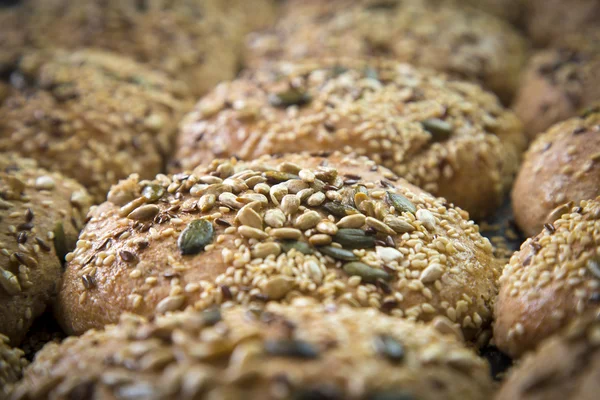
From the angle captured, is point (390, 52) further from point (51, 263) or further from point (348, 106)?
point (51, 263)

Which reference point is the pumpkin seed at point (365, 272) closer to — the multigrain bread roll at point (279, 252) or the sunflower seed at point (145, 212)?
the multigrain bread roll at point (279, 252)

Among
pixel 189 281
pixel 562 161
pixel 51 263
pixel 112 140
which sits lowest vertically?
pixel 51 263

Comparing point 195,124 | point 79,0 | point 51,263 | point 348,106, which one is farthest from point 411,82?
point 79,0

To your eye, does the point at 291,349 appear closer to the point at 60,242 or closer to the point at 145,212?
the point at 145,212

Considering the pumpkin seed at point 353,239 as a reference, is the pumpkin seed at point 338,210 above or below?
above

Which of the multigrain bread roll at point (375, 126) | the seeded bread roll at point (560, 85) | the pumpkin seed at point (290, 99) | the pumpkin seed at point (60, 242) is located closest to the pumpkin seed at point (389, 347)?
the multigrain bread roll at point (375, 126)
